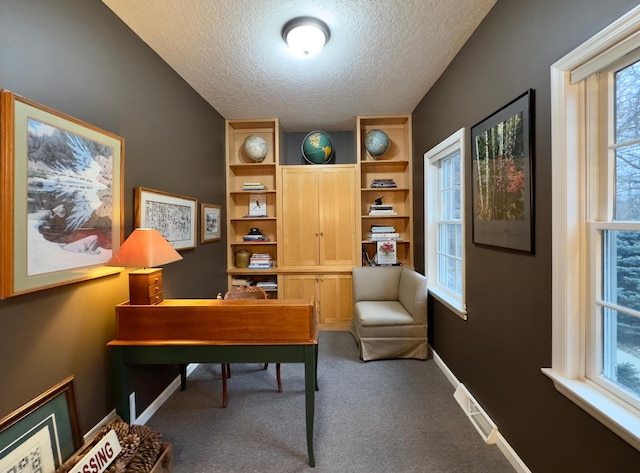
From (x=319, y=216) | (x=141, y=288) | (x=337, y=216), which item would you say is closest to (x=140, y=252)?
(x=141, y=288)

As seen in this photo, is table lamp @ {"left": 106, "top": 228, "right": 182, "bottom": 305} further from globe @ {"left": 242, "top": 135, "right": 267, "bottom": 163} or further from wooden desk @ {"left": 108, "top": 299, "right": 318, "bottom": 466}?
globe @ {"left": 242, "top": 135, "right": 267, "bottom": 163}

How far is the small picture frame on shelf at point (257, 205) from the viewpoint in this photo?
3789mm

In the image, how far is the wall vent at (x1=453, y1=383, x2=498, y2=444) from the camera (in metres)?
1.75

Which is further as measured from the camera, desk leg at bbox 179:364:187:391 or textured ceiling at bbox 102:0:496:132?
desk leg at bbox 179:364:187:391

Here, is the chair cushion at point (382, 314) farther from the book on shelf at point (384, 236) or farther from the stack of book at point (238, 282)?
the stack of book at point (238, 282)

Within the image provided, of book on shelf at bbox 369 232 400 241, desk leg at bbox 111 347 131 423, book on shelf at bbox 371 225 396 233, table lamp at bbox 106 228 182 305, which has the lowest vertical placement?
desk leg at bbox 111 347 131 423

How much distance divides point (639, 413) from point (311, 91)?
3.04 meters

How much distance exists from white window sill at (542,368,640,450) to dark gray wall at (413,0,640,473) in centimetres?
6

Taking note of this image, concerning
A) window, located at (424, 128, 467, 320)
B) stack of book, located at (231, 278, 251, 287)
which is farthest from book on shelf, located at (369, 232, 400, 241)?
stack of book, located at (231, 278, 251, 287)

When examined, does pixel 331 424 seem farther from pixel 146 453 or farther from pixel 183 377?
pixel 183 377

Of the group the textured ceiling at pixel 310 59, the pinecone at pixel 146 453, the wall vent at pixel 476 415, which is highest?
the textured ceiling at pixel 310 59

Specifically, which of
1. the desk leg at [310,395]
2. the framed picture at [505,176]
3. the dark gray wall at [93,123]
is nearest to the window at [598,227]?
the framed picture at [505,176]

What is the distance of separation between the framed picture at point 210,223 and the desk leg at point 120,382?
142 centimetres

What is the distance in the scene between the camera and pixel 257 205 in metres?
3.81
